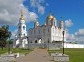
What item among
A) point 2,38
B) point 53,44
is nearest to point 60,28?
point 53,44

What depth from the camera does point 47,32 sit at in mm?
130875

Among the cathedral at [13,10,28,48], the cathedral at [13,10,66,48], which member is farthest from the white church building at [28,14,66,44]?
the cathedral at [13,10,28,48]

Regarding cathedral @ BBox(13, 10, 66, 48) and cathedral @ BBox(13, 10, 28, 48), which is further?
cathedral @ BBox(13, 10, 28, 48)

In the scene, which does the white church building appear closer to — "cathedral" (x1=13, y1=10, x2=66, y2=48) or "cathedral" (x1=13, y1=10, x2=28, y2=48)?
"cathedral" (x1=13, y1=10, x2=66, y2=48)

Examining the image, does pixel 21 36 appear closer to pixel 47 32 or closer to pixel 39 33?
pixel 39 33

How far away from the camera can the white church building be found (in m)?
129

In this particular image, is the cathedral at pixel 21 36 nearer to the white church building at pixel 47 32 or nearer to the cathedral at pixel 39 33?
the cathedral at pixel 39 33

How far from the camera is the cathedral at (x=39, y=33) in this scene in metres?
129

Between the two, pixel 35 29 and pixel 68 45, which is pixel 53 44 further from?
pixel 35 29

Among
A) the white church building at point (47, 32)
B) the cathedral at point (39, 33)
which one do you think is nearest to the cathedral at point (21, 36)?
the cathedral at point (39, 33)

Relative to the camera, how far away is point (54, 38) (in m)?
130

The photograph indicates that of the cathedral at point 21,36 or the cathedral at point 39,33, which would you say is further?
the cathedral at point 21,36

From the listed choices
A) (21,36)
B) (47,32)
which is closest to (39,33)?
(47,32)

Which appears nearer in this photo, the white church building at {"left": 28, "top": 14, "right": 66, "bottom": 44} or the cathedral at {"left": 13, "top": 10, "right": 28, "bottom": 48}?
the white church building at {"left": 28, "top": 14, "right": 66, "bottom": 44}
